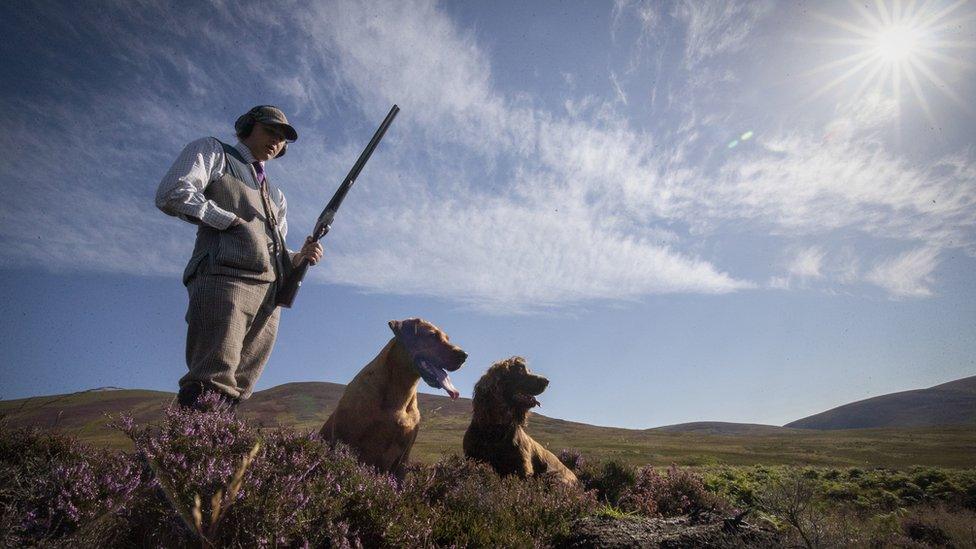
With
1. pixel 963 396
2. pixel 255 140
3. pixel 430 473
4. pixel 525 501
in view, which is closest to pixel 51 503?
pixel 430 473

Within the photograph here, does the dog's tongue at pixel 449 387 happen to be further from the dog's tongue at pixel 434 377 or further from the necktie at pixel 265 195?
the necktie at pixel 265 195

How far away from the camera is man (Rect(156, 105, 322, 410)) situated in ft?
9.86

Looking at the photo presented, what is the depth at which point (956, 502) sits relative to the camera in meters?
9.70

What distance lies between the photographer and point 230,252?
10.5ft

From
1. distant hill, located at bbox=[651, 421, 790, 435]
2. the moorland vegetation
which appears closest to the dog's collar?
the moorland vegetation

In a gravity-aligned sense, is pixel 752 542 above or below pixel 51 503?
below

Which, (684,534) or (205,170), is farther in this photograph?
(205,170)

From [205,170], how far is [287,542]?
9.14 feet

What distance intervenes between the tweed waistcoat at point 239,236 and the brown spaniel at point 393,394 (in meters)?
1.38

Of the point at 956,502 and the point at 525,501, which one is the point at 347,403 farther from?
the point at 956,502

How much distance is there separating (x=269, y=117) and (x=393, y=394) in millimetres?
2909

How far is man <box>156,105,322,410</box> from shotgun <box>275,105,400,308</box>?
9cm

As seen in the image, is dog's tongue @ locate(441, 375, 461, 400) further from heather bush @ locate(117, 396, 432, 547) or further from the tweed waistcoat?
the tweed waistcoat

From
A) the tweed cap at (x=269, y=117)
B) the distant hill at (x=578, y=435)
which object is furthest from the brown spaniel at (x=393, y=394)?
the tweed cap at (x=269, y=117)
